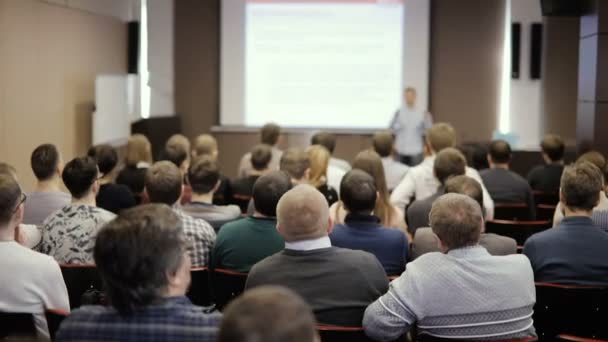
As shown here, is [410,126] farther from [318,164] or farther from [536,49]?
[318,164]

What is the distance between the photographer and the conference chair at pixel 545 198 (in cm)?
730

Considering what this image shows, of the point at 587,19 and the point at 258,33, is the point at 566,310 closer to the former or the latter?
the point at 587,19

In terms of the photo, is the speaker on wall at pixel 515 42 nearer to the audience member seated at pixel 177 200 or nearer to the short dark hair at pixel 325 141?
the short dark hair at pixel 325 141

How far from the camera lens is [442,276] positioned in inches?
123

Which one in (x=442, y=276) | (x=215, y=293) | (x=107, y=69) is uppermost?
(x=107, y=69)

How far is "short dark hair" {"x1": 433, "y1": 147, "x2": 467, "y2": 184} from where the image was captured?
18.7 ft

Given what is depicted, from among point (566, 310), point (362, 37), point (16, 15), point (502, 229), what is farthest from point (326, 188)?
point (362, 37)

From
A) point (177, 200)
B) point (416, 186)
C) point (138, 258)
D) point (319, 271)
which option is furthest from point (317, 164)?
point (138, 258)

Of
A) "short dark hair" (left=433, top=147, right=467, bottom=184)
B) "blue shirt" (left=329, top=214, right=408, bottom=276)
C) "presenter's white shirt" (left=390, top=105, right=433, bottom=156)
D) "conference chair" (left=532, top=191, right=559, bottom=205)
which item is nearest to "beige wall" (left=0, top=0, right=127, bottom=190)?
"presenter's white shirt" (left=390, top=105, right=433, bottom=156)

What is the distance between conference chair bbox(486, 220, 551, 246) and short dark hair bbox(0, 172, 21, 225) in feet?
10.0

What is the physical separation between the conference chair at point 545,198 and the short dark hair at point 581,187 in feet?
10.4

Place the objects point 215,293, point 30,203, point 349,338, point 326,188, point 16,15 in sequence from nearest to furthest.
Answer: point 349,338, point 215,293, point 30,203, point 326,188, point 16,15

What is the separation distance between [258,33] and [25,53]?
15.2ft

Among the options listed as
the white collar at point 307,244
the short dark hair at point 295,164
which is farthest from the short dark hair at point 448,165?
the white collar at point 307,244
